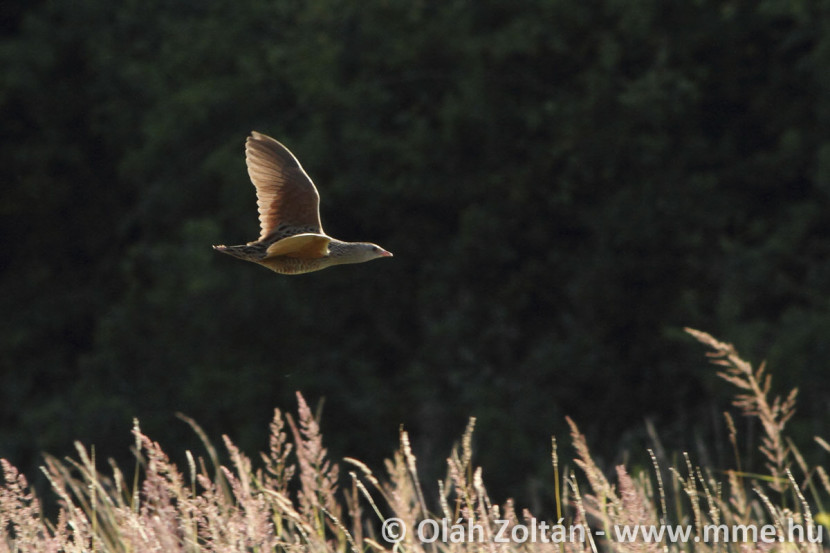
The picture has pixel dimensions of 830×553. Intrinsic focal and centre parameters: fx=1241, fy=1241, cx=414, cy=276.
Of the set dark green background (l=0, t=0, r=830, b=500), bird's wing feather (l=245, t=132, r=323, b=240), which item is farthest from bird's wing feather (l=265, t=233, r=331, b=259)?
dark green background (l=0, t=0, r=830, b=500)

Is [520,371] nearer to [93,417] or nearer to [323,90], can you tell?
[323,90]

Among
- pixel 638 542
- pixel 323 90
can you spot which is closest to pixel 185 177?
pixel 323 90

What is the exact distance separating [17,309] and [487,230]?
4364 mm

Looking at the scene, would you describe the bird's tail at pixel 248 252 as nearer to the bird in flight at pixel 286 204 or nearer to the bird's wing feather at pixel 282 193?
the bird in flight at pixel 286 204

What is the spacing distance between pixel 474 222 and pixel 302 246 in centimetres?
644

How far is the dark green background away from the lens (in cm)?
929

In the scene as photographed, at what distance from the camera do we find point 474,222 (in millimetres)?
9523

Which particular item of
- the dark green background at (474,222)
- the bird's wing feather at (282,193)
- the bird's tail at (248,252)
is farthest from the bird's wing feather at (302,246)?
the dark green background at (474,222)

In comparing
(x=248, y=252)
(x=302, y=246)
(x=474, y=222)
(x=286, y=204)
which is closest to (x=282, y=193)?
(x=286, y=204)

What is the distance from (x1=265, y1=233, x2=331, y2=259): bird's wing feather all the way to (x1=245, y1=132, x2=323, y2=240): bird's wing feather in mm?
428

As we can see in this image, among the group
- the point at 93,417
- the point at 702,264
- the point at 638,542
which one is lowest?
the point at 638,542

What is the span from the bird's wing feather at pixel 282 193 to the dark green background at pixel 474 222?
5.52m

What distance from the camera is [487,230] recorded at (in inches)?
376

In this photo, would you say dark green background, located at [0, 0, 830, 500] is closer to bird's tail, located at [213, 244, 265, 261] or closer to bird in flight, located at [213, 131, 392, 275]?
bird in flight, located at [213, 131, 392, 275]
